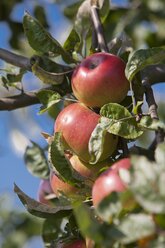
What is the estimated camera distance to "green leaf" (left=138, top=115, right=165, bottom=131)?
28.8 inches

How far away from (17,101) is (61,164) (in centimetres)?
29

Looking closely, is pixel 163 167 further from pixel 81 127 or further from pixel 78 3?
pixel 78 3

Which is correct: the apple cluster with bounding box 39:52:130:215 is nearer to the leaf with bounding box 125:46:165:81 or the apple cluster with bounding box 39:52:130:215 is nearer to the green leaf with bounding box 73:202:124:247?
the leaf with bounding box 125:46:165:81

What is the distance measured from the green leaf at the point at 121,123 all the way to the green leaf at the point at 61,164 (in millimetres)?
67

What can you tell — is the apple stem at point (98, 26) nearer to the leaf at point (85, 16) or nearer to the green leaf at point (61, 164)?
the leaf at point (85, 16)

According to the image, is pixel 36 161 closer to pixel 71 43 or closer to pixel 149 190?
pixel 71 43

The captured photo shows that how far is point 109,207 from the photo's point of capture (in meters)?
0.59

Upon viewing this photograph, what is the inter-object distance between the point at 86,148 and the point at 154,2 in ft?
3.31

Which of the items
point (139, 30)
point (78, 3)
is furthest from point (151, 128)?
point (139, 30)

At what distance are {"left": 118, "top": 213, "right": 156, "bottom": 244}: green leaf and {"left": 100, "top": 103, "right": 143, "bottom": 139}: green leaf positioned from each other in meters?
0.23

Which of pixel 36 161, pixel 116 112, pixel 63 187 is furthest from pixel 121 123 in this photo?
pixel 36 161

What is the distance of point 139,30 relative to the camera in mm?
1761

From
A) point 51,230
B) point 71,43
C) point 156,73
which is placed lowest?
point 51,230

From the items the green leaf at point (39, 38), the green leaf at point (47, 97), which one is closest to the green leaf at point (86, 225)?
the green leaf at point (47, 97)
